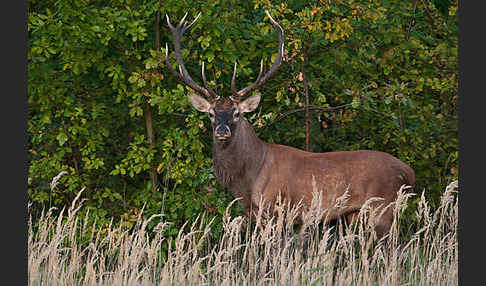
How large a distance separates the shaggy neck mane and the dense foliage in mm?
418

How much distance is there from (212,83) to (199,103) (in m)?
0.41

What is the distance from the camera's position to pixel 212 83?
7.73m

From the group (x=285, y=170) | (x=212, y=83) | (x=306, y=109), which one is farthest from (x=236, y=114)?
(x=306, y=109)

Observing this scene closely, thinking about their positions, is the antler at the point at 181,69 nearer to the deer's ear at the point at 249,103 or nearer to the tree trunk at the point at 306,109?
the deer's ear at the point at 249,103

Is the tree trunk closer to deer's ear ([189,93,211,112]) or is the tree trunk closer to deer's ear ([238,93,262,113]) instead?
deer's ear ([238,93,262,113])

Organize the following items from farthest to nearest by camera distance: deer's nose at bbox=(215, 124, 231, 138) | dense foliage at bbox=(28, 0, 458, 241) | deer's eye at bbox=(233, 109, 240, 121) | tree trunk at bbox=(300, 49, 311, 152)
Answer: tree trunk at bbox=(300, 49, 311, 152), dense foliage at bbox=(28, 0, 458, 241), deer's eye at bbox=(233, 109, 240, 121), deer's nose at bbox=(215, 124, 231, 138)

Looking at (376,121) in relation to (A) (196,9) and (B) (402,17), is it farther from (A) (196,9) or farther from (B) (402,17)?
(A) (196,9)

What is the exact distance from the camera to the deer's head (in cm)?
709

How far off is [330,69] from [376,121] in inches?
38.4

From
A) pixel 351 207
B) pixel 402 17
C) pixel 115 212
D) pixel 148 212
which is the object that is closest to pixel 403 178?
pixel 351 207

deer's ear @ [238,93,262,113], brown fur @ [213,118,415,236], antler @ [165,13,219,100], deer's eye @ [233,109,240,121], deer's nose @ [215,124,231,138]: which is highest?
antler @ [165,13,219,100]

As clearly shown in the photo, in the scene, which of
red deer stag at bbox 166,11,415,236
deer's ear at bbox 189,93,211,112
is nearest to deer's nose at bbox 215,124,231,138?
red deer stag at bbox 166,11,415,236

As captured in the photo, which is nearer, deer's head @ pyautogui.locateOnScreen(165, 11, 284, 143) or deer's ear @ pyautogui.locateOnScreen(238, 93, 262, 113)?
deer's head @ pyautogui.locateOnScreen(165, 11, 284, 143)

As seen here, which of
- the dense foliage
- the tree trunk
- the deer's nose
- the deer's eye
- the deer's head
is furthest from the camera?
the tree trunk
